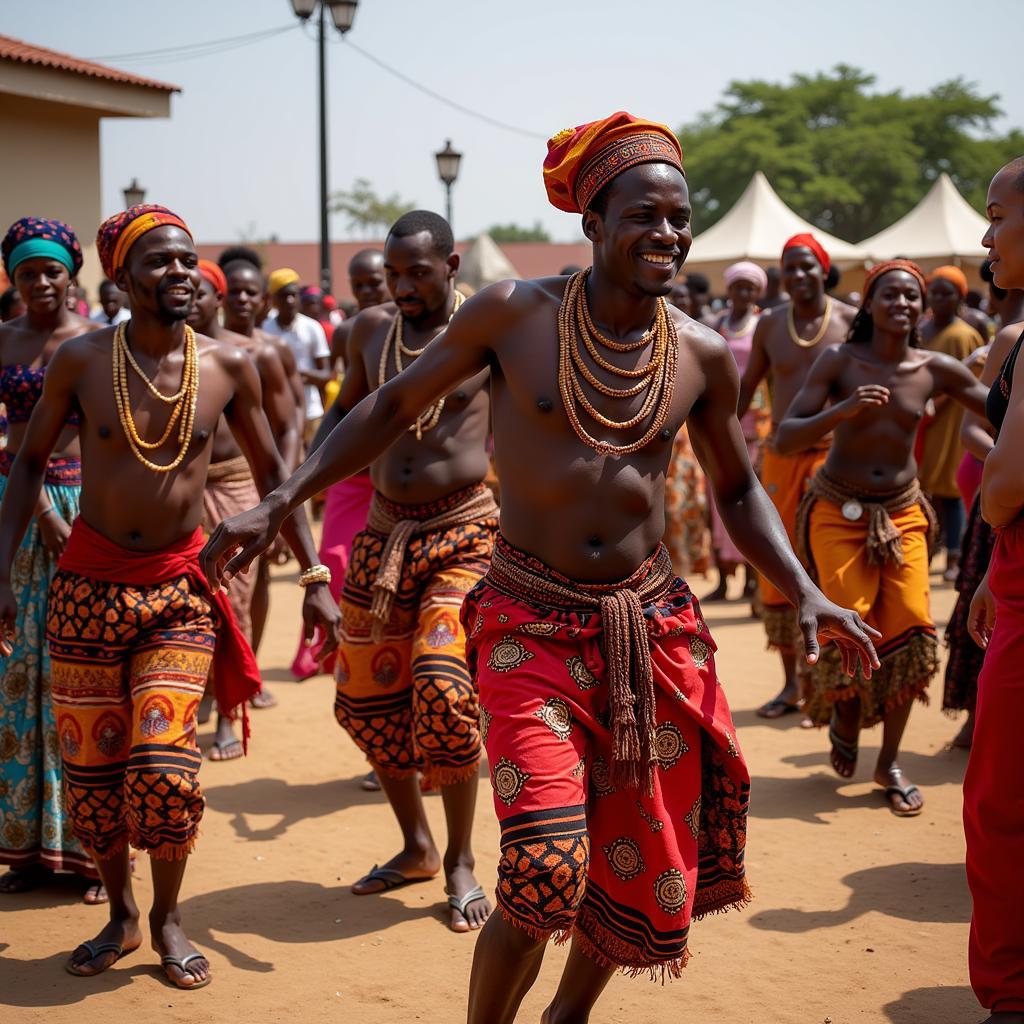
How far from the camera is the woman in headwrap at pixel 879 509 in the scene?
6.20 meters

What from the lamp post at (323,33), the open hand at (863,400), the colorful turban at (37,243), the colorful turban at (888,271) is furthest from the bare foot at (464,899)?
the lamp post at (323,33)

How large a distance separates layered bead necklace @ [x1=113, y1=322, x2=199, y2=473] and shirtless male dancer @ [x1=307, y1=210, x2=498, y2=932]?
80 cm

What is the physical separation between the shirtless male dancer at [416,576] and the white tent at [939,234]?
2344cm

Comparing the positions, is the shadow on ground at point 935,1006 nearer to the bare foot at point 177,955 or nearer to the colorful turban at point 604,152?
the bare foot at point 177,955

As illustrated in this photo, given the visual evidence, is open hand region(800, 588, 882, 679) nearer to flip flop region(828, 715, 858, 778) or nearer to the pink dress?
flip flop region(828, 715, 858, 778)

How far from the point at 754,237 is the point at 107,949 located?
954 inches

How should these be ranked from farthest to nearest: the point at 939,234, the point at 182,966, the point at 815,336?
the point at 939,234 → the point at 815,336 → the point at 182,966

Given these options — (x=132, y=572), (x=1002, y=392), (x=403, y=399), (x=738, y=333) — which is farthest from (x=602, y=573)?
(x=738, y=333)

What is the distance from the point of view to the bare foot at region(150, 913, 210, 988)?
14.5ft

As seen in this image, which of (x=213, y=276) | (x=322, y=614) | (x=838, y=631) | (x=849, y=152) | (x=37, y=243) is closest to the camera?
(x=838, y=631)

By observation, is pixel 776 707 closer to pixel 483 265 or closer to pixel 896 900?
pixel 896 900

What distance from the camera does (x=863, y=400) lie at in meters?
5.88

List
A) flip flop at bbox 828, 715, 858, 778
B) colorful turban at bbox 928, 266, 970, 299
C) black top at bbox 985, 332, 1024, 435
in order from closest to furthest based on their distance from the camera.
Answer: black top at bbox 985, 332, 1024, 435
flip flop at bbox 828, 715, 858, 778
colorful turban at bbox 928, 266, 970, 299

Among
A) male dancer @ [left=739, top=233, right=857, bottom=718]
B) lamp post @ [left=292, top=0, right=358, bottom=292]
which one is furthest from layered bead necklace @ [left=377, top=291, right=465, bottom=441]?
lamp post @ [left=292, top=0, right=358, bottom=292]
